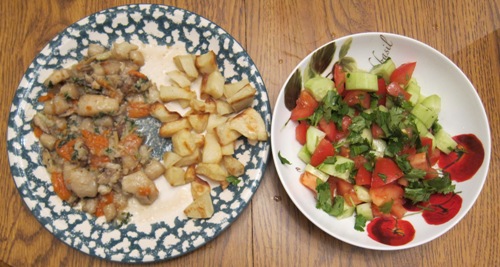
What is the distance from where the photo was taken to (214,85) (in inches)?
62.4

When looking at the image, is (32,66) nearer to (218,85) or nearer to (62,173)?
(62,173)

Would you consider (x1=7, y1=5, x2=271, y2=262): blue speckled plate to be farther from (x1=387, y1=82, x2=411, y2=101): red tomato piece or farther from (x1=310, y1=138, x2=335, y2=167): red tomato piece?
(x1=387, y1=82, x2=411, y2=101): red tomato piece

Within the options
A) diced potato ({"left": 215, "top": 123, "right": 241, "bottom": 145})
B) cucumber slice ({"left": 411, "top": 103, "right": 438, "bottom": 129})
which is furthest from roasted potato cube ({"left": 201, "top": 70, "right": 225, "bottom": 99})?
cucumber slice ({"left": 411, "top": 103, "right": 438, "bottom": 129})

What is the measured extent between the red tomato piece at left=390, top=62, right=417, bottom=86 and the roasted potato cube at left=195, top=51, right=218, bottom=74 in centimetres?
68

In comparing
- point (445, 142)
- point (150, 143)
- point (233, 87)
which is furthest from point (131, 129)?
point (445, 142)

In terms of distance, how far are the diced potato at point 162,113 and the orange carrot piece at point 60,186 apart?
1.33 ft

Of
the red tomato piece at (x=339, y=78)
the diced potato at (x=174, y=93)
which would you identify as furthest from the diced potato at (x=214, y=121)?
the red tomato piece at (x=339, y=78)

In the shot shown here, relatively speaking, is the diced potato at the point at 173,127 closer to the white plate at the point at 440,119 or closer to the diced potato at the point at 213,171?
the diced potato at the point at 213,171

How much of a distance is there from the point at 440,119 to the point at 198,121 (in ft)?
3.01

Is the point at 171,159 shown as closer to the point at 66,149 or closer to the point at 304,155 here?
the point at 66,149

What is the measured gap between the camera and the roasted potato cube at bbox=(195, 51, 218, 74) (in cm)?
160

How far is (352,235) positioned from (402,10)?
974mm

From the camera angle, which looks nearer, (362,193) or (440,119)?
(362,193)

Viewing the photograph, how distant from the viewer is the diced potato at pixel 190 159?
Result: 1557 mm
